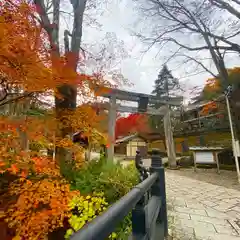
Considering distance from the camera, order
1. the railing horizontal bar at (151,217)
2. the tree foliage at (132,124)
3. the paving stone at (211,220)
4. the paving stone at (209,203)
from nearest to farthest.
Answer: the railing horizontal bar at (151,217) < the paving stone at (211,220) < the paving stone at (209,203) < the tree foliage at (132,124)

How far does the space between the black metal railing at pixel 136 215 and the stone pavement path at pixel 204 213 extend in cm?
66

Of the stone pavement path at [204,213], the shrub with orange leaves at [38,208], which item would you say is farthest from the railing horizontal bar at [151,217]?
the shrub with orange leaves at [38,208]

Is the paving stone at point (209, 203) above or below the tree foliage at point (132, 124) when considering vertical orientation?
below

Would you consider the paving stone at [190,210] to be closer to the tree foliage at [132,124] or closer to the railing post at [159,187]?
the railing post at [159,187]

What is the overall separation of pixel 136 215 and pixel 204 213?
338cm

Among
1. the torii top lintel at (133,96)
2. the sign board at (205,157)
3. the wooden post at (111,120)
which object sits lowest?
the sign board at (205,157)

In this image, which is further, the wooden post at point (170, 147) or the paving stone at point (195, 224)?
the wooden post at point (170, 147)

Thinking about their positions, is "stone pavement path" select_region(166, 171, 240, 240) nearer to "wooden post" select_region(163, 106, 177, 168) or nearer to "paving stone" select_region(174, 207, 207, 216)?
"paving stone" select_region(174, 207, 207, 216)

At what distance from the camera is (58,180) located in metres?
4.75

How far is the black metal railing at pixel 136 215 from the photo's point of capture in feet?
1.85

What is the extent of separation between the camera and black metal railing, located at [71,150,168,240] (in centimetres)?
56

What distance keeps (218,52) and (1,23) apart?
848 cm

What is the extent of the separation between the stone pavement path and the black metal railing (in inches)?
25.8

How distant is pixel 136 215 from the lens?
4.46ft
